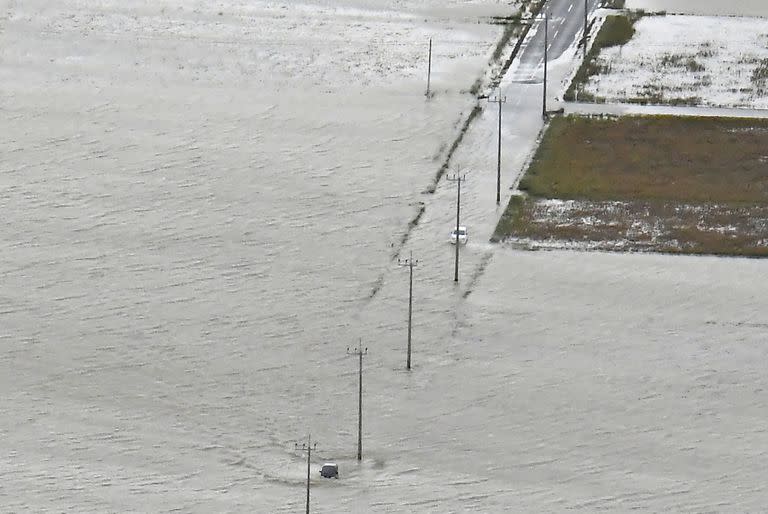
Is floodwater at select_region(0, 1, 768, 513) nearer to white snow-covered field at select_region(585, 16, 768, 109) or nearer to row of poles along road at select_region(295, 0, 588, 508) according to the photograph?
row of poles along road at select_region(295, 0, 588, 508)

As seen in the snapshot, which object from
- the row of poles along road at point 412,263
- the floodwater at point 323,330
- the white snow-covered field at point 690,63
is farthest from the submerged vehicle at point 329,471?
the white snow-covered field at point 690,63

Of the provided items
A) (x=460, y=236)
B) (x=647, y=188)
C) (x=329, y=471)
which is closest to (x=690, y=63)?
(x=647, y=188)

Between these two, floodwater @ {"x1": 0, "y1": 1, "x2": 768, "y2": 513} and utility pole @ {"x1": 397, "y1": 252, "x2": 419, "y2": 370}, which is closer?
floodwater @ {"x1": 0, "y1": 1, "x2": 768, "y2": 513}

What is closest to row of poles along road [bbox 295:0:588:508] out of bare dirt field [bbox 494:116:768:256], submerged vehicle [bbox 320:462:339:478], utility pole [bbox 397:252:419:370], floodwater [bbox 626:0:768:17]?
utility pole [bbox 397:252:419:370]

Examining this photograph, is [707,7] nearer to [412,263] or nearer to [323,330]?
[412,263]

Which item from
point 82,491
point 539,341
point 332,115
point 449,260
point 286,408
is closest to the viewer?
point 82,491

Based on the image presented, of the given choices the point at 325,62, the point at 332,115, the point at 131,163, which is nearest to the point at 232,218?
the point at 131,163

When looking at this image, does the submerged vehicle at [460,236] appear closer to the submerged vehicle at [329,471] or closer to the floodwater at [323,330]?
the floodwater at [323,330]

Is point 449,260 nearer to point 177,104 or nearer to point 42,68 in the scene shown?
point 177,104
